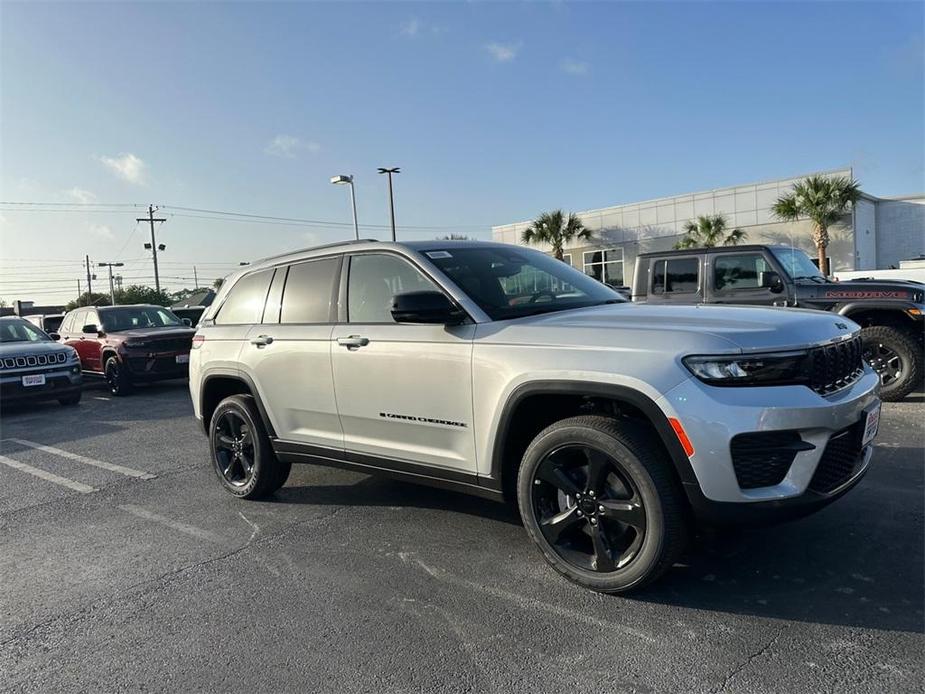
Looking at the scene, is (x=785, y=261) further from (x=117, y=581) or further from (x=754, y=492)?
(x=117, y=581)

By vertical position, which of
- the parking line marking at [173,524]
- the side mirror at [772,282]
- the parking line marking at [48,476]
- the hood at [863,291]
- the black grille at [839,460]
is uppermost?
the side mirror at [772,282]

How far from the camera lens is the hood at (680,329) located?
2.83 metres

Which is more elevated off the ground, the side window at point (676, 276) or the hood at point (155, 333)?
the side window at point (676, 276)

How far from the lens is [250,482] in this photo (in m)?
4.89

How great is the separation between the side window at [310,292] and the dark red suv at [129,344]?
710 cm

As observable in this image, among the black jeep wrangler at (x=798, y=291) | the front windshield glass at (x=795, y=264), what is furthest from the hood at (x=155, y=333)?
the front windshield glass at (x=795, y=264)

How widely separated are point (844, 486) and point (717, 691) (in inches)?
46.9

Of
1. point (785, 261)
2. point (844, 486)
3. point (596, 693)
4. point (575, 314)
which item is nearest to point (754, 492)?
point (844, 486)

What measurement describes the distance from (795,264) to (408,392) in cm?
657

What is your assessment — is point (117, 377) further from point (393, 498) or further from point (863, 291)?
point (863, 291)

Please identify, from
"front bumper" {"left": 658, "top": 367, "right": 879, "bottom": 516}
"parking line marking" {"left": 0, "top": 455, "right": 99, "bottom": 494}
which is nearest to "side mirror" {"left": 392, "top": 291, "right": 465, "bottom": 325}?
"front bumper" {"left": 658, "top": 367, "right": 879, "bottom": 516}

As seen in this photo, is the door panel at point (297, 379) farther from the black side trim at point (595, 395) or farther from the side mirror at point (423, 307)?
the black side trim at point (595, 395)

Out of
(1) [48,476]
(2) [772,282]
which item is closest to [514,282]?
(1) [48,476]

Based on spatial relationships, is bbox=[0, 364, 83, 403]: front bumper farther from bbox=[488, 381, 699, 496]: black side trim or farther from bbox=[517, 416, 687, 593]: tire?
bbox=[517, 416, 687, 593]: tire
